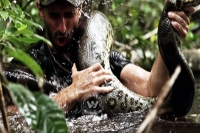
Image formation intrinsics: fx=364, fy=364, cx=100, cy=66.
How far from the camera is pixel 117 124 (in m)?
2.50

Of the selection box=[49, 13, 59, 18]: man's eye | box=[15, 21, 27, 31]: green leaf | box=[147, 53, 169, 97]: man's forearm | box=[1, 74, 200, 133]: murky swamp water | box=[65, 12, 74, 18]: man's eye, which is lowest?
box=[1, 74, 200, 133]: murky swamp water

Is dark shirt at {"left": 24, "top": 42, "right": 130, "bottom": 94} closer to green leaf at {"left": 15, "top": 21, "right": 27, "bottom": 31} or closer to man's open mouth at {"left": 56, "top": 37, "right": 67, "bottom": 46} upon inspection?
man's open mouth at {"left": 56, "top": 37, "right": 67, "bottom": 46}

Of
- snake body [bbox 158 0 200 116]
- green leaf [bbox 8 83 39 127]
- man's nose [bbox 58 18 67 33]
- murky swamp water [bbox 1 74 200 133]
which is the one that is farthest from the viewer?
man's nose [bbox 58 18 67 33]

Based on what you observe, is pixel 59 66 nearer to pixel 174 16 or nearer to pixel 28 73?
pixel 28 73

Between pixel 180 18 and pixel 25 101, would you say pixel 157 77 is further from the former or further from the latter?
pixel 25 101

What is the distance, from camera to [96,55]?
3.18 meters

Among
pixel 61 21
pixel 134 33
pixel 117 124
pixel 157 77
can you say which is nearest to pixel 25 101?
pixel 117 124

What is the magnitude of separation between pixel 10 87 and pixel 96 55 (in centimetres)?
222

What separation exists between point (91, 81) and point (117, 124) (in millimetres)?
471

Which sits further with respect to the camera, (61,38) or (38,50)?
(38,50)

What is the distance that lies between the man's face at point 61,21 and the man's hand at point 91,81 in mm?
606

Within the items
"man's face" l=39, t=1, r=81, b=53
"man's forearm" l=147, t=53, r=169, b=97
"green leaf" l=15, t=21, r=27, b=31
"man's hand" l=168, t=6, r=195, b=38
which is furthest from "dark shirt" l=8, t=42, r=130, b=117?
"man's hand" l=168, t=6, r=195, b=38

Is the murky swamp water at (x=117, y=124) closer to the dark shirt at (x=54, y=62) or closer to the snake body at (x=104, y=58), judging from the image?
the snake body at (x=104, y=58)

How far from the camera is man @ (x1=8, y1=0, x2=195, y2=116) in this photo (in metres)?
2.88
